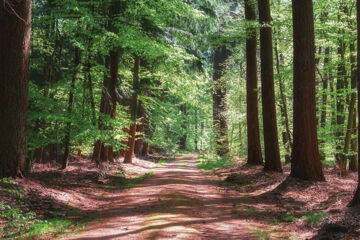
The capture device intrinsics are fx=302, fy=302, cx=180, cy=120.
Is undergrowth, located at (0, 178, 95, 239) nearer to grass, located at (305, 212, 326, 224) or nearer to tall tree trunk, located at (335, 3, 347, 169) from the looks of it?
grass, located at (305, 212, 326, 224)

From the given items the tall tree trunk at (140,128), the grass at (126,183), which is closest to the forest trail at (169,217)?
the grass at (126,183)

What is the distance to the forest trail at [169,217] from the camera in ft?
19.8

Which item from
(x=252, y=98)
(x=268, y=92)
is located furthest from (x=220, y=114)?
(x=268, y=92)

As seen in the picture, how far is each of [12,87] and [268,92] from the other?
1047 centimetres

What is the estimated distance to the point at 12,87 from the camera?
8.31 m

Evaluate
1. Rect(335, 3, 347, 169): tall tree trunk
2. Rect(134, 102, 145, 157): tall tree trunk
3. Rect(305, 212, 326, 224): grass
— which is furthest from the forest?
Rect(134, 102, 145, 157): tall tree trunk

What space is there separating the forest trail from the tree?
2770 millimetres

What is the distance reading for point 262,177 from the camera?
42.7 ft

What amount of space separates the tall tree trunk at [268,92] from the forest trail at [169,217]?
3833 mm

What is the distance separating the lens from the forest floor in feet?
19.9

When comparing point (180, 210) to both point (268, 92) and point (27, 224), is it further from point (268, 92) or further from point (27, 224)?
point (268, 92)

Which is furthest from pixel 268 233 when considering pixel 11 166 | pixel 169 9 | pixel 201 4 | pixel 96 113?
pixel 201 4

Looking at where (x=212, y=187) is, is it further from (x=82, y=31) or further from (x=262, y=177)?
(x=82, y=31)

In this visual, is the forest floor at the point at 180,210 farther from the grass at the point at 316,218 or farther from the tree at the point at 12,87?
the tree at the point at 12,87
